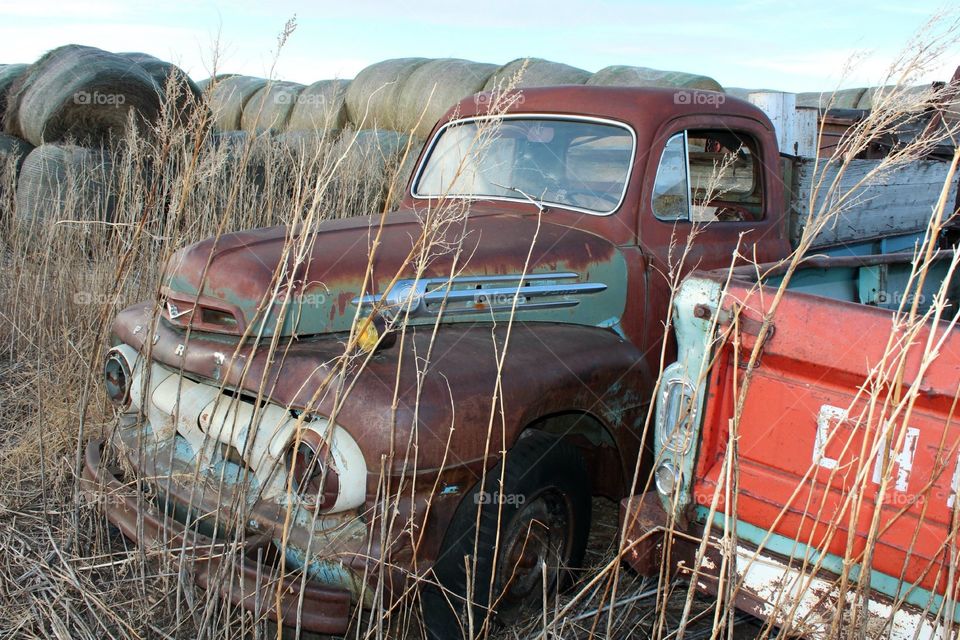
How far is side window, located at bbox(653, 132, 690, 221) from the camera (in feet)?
10.7

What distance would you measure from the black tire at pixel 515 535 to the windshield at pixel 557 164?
1.15 meters

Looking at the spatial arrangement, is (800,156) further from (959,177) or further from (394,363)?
(394,363)

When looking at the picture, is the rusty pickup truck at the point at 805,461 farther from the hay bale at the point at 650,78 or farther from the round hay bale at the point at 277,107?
the round hay bale at the point at 277,107

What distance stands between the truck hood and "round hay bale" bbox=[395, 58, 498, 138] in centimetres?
669

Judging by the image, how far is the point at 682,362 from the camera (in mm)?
2352

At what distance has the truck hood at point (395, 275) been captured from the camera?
2555 millimetres

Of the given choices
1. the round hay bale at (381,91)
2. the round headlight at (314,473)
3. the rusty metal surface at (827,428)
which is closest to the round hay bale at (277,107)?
the round hay bale at (381,91)

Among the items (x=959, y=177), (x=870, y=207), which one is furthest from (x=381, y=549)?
(x=959, y=177)

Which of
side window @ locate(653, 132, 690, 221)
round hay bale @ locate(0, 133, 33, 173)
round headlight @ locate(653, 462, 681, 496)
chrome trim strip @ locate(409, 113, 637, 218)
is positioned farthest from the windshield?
round hay bale @ locate(0, 133, 33, 173)

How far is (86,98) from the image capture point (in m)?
7.36

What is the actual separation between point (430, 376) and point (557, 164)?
1.45m

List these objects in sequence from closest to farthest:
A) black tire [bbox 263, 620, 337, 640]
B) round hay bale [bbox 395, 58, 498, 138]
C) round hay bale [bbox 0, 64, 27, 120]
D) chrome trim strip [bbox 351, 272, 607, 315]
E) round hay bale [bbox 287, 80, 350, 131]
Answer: black tire [bbox 263, 620, 337, 640]
chrome trim strip [bbox 351, 272, 607, 315]
round hay bale [bbox 0, 64, 27, 120]
round hay bale [bbox 395, 58, 498, 138]
round hay bale [bbox 287, 80, 350, 131]

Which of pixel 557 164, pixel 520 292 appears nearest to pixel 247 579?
pixel 520 292

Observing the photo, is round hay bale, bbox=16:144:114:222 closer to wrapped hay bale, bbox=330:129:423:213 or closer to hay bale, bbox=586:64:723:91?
wrapped hay bale, bbox=330:129:423:213
